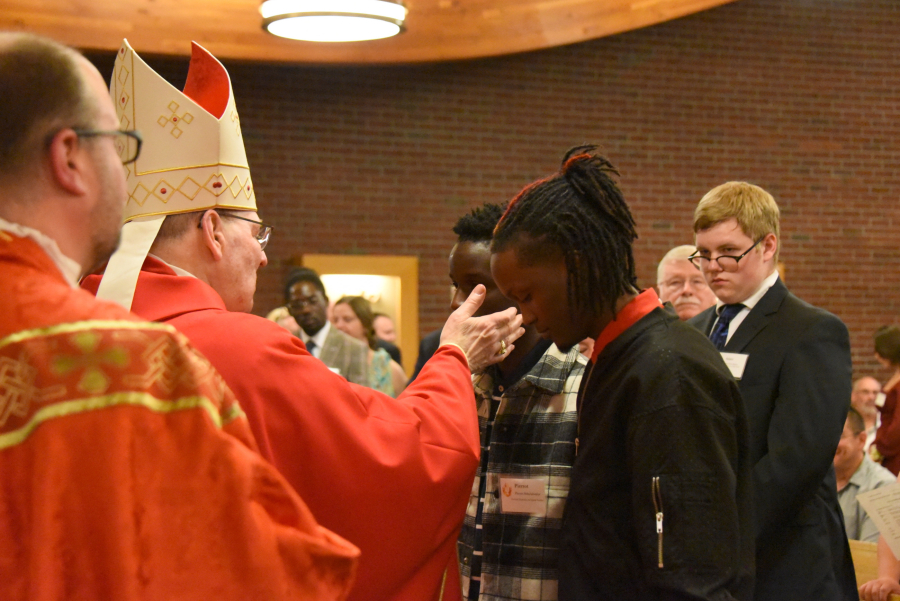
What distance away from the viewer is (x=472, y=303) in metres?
1.97

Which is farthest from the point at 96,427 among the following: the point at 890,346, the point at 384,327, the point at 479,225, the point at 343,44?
the point at 343,44

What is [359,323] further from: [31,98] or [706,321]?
[31,98]

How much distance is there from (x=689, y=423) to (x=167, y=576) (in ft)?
2.58

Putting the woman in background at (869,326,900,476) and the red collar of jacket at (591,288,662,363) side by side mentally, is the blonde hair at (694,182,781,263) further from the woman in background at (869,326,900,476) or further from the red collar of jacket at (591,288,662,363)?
the woman in background at (869,326,900,476)

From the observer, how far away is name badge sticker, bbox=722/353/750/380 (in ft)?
7.72

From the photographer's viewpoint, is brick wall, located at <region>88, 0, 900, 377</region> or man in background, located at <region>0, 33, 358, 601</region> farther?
brick wall, located at <region>88, 0, 900, 377</region>

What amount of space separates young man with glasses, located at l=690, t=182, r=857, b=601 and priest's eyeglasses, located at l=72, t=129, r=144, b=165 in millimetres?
1625

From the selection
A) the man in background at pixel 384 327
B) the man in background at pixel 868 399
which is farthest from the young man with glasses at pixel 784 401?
the man in background at pixel 384 327

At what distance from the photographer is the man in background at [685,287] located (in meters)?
3.99

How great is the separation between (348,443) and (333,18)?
4204 mm

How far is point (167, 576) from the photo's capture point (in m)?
1.01

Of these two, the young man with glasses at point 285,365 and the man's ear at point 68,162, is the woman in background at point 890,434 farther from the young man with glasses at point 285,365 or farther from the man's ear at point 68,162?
the man's ear at point 68,162

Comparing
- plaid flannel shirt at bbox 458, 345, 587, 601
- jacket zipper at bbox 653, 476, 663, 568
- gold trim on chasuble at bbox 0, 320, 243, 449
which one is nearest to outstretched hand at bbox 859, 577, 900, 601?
plaid flannel shirt at bbox 458, 345, 587, 601

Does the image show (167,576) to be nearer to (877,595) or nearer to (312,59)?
(877,595)
